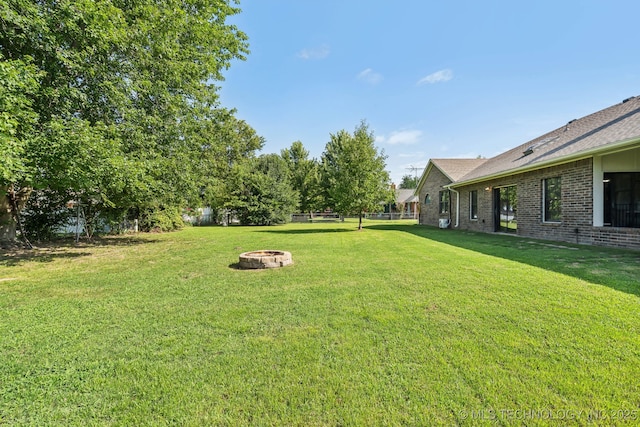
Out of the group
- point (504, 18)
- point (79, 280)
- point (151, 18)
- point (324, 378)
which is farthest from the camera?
point (504, 18)

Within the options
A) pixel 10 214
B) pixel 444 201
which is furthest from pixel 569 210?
pixel 10 214

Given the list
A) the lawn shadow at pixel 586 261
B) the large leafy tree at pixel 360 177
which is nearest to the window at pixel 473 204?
the large leafy tree at pixel 360 177

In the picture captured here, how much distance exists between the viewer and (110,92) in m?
7.48

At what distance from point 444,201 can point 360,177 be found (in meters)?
6.39

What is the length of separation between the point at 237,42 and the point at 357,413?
13.5m

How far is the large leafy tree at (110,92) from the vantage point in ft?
20.4

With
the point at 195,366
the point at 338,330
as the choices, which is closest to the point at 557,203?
the point at 338,330

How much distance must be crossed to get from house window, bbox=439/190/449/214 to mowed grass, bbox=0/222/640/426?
1380 centimetres

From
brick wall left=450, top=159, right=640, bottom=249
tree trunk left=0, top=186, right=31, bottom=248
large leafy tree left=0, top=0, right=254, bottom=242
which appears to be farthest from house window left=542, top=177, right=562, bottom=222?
tree trunk left=0, top=186, right=31, bottom=248

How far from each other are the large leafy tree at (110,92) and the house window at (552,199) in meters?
12.6

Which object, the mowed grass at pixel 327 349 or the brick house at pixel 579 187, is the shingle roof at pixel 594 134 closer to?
the brick house at pixel 579 187

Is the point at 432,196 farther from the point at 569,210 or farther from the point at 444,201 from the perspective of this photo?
the point at 569,210

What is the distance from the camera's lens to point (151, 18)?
848 centimetres

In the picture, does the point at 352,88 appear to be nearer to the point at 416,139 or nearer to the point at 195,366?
the point at 416,139
